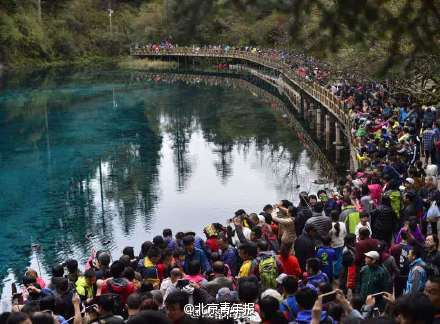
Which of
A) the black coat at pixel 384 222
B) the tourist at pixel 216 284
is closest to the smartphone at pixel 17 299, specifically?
the tourist at pixel 216 284

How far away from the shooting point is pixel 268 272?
6.97 meters

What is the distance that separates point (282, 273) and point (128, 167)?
18.8m

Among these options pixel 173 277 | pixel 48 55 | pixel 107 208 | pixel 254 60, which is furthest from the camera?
pixel 48 55

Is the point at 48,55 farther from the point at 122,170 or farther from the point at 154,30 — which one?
the point at 122,170

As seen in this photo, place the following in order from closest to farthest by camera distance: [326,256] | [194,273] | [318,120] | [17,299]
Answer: [194,273] → [17,299] → [326,256] → [318,120]

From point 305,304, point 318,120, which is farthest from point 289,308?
Result: point 318,120

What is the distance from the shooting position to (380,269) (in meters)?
6.70

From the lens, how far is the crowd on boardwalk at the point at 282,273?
5.24 meters

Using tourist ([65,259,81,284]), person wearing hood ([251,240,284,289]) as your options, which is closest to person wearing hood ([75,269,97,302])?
tourist ([65,259,81,284])

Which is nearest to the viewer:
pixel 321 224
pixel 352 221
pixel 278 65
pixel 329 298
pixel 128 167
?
pixel 329 298

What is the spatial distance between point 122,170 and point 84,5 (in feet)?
181

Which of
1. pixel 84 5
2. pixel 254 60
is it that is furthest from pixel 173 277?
pixel 84 5
